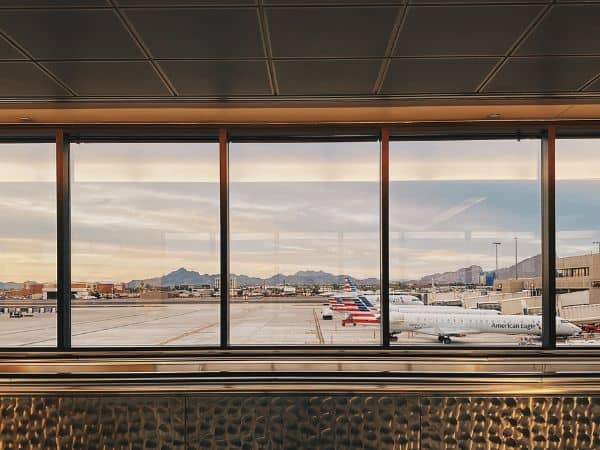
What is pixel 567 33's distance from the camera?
2.97m

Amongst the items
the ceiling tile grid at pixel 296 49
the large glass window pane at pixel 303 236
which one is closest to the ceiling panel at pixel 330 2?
the ceiling tile grid at pixel 296 49

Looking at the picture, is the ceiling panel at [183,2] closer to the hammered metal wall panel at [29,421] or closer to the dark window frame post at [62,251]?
the hammered metal wall panel at [29,421]

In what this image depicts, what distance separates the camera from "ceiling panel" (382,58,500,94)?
339 centimetres

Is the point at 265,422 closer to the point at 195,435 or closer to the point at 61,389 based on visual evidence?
the point at 195,435

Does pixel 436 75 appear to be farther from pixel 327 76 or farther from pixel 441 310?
pixel 441 310

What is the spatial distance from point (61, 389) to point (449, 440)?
Result: 6.34 ft

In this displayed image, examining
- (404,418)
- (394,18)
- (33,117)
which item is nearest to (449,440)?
(404,418)

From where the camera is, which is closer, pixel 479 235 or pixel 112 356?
pixel 112 356

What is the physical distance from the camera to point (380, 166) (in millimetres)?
4965

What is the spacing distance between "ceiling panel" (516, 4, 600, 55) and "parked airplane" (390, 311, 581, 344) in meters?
2.53

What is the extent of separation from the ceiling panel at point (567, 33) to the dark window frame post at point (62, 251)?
3857mm

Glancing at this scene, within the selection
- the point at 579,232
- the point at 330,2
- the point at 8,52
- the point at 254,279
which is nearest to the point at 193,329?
the point at 254,279

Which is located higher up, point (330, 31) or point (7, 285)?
→ point (330, 31)

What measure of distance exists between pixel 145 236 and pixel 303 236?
1500 mm
